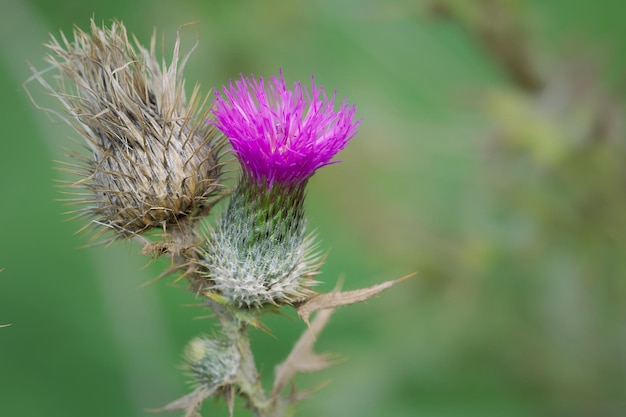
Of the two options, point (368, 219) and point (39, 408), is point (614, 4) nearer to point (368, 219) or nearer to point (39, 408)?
point (368, 219)

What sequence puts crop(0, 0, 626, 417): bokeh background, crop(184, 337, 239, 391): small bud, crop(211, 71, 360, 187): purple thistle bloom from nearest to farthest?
crop(211, 71, 360, 187): purple thistle bloom
crop(184, 337, 239, 391): small bud
crop(0, 0, 626, 417): bokeh background

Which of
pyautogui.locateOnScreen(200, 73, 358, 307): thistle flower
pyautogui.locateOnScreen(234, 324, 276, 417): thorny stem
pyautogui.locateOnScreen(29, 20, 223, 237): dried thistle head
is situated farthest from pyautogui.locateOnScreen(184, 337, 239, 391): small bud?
pyautogui.locateOnScreen(29, 20, 223, 237): dried thistle head

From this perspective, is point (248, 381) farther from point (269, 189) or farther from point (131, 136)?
point (131, 136)

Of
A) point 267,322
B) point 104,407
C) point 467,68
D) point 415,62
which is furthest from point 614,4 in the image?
point 104,407

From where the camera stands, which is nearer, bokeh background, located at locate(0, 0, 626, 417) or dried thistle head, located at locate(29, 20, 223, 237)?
dried thistle head, located at locate(29, 20, 223, 237)

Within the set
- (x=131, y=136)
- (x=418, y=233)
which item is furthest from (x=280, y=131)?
(x=418, y=233)

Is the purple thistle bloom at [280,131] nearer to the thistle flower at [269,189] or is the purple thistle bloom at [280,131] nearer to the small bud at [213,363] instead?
the thistle flower at [269,189]

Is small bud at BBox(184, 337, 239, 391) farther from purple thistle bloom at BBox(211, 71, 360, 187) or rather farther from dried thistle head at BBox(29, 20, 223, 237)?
purple thistle bloom at BBox(211, 71, 360, 187)
